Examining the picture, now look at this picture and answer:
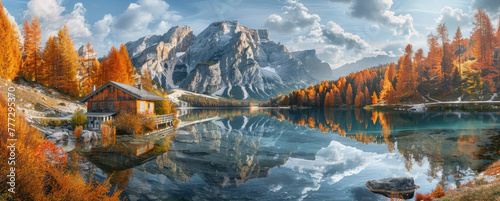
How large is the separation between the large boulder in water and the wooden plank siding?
3481 cm

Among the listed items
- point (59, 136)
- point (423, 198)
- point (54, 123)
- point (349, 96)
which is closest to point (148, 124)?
point (59, 136)

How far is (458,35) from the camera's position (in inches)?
3541

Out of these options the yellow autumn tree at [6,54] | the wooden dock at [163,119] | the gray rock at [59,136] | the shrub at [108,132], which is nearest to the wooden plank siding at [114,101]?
the wooden dock at [163,119]

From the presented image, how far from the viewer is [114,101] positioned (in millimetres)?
38531

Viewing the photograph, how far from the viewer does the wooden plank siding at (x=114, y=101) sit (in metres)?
37.8

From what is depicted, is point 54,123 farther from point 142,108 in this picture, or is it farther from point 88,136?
point 142,108

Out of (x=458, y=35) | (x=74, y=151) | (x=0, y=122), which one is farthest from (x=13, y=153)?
(x=458, y=35)

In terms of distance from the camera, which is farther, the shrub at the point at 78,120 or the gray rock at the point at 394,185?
the shrub at the point at 78,120

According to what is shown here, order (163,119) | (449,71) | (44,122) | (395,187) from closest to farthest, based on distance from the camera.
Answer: (395,187), (44,122), (163,119), (449,71)

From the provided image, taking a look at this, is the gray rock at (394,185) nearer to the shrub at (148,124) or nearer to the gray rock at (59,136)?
the shrub at (148,124)

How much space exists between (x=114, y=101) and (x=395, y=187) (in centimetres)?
3925

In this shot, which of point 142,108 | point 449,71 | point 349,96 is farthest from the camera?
point 349,96

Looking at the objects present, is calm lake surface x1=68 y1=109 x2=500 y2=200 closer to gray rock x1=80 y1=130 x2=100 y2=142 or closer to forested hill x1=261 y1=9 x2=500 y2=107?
gray rock x1=80 y1=130 x2=100 y2=142

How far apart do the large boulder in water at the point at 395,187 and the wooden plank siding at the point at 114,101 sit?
34.8 m
